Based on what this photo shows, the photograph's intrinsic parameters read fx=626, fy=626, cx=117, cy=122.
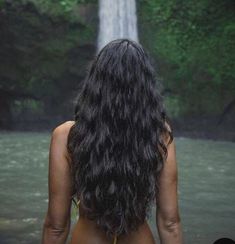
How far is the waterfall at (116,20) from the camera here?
15.8 metres

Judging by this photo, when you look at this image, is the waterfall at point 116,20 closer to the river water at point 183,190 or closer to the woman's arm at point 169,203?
the river water at point 183,190

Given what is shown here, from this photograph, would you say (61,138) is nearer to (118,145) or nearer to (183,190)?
(118,145)

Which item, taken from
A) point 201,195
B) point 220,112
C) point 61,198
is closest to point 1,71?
point 220,112

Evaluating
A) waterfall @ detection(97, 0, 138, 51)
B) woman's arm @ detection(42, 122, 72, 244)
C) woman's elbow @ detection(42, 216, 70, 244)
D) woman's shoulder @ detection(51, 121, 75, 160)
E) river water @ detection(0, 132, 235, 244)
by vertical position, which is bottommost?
river water @ detection(0, 132, 235, 244)

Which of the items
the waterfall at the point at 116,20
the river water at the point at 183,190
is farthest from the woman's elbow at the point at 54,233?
the waterfall at the point at 116,20

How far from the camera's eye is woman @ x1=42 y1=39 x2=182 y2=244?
2254 mm

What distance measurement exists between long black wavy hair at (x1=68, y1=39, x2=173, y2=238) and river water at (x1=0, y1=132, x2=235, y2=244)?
3.21 metres

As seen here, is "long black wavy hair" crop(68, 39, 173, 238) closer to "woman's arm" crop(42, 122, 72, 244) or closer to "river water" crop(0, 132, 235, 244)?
"woman's arm" crop(42, 122, 72, 244)

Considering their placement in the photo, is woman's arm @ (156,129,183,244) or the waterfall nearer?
woman's arm @ (156,129,183,244)

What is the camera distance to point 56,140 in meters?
2.26

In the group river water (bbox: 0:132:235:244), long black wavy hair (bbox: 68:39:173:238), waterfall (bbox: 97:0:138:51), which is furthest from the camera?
waterfall (bbox: 97:0:138:51)

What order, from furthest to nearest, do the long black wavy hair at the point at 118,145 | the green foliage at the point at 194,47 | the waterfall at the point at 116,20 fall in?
the waterfall at the point at 116,20
the green foliage at the point at 194,47
the long black wavy hair at the point at 118,145

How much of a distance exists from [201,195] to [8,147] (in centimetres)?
529

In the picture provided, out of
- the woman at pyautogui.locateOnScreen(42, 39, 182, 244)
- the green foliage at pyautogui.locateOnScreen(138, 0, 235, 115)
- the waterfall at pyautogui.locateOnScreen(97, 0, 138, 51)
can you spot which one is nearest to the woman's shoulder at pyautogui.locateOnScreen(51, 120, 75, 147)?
→ the woman at pyautogui.locateOnScreen(42, 39, 182, 244)
